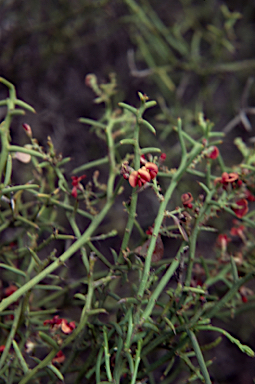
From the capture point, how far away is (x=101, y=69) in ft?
4.48

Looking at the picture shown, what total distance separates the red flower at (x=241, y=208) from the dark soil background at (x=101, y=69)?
1.77 ft

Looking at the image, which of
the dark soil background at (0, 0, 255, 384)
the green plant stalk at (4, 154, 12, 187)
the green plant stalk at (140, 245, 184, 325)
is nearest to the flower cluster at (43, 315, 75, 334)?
the green plant stalk at (140, 245, 184, 325)

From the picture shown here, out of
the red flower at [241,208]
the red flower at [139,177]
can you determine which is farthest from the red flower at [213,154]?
the red flower at [139,177]

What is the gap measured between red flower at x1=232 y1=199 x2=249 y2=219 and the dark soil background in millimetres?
540

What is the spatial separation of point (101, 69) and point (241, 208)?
3.20 feet

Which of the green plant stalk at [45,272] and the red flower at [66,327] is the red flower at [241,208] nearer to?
the green plant stalk at [45,272]

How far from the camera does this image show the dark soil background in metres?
1.13

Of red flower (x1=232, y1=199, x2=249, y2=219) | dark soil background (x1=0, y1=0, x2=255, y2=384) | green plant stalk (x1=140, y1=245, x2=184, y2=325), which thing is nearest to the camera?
green plant stalk (x1=140, y1=245, x2=184, y2=325)

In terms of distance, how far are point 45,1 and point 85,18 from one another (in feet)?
0.70

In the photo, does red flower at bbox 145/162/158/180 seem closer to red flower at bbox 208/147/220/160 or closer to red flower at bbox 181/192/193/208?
red flower at bbox 181/192/193/208

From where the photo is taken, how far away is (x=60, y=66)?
4.29 ft

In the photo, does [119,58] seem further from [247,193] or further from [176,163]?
[247,193]

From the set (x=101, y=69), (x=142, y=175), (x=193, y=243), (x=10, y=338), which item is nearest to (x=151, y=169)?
(x=142, y=175)

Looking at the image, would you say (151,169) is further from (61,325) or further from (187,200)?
(61,325)
